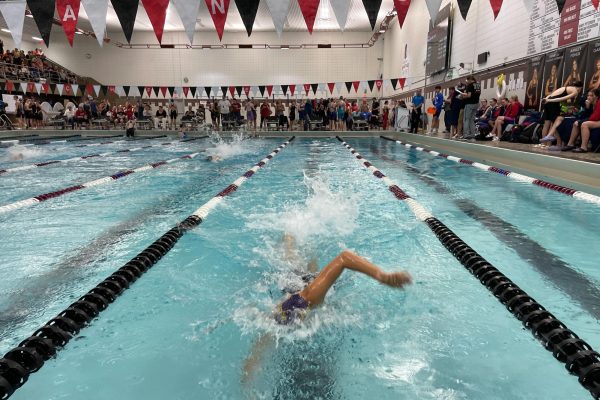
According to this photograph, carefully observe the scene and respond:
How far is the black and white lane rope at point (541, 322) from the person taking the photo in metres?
1.40

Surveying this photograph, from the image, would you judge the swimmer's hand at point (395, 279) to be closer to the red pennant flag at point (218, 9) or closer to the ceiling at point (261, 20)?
the red pennant flag at point (218, 9)

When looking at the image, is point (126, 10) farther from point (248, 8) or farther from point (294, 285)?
point (294, 285)

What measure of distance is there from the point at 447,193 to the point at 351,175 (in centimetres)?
172

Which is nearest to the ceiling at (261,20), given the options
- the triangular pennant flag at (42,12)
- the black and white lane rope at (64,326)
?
the triangular pennant flag at (42,12)

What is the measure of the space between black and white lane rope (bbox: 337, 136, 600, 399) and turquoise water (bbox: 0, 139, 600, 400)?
0.07m

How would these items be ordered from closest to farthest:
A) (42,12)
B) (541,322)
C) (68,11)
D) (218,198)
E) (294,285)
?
(541,322), (294,285), (218,198), (42,12), (68,11)

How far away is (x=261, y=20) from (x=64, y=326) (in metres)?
21.7

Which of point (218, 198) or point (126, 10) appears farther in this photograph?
point (126, 10)

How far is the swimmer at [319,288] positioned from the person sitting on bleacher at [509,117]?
27.9 ft

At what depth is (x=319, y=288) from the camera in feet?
6.12

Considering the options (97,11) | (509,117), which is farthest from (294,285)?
(509,117)

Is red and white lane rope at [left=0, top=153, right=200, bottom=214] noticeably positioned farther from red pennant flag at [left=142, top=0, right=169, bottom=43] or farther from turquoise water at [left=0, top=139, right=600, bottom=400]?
red pennant flag at [left=142, top=0, right=169, bottom=43]

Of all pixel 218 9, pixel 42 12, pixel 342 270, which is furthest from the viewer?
pixel 218 9

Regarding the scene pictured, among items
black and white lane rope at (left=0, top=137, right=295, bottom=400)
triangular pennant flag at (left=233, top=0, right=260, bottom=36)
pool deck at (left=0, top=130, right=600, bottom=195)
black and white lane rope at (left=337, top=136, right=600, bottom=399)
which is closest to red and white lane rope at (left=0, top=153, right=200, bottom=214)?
black and white lane rope at (left=0, top=137, right=295, bottom=400)
